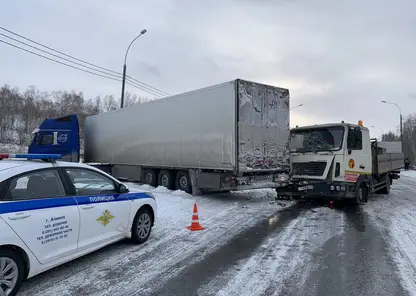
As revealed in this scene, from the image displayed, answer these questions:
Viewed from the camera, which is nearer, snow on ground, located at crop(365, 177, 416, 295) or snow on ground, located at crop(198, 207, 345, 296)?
snow on ground, located at crop(198, 207, 345, 296)

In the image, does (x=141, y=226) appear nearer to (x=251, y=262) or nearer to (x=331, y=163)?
(x=251, y=262)

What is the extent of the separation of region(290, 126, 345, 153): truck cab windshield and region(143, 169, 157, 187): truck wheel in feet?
18.9

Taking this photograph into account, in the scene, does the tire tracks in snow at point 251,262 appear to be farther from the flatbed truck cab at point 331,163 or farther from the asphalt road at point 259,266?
the flatbed truck cab at point 331,163

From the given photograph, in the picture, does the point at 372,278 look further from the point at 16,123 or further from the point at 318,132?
the point at 16,123

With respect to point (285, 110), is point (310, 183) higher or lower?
lower

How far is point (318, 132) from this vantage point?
11.4 metres

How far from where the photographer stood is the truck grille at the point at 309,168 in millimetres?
10797

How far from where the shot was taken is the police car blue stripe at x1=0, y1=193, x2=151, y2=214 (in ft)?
12.2

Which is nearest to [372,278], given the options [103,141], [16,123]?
[103,141]

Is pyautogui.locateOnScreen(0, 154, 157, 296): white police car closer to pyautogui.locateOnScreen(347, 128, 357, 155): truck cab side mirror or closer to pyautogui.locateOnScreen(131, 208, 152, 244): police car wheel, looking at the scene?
pyautogui.locateOnScreen(131, 208, 152, 244): police car wheel

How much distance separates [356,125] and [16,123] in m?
79.5

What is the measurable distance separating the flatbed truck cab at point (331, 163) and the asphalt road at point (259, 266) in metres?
2.80

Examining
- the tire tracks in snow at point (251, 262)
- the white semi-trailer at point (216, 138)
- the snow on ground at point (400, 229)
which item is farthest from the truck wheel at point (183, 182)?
the snow on ground at point (400, 229)

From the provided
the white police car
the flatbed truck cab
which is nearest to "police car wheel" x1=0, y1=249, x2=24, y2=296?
the white police car
